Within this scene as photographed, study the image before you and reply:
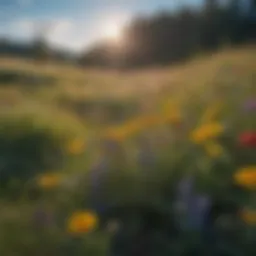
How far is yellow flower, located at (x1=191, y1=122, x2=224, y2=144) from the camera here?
1.09 metres

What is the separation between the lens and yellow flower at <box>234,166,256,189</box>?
1062mm

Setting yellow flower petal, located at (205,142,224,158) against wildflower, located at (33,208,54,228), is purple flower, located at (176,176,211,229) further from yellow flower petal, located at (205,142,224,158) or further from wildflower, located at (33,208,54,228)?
wildflower, located at (33,208,54,228)

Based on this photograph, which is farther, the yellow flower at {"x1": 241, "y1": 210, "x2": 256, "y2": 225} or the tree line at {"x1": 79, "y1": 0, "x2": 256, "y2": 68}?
the tree line at {"x1": 79, "y1": 0, "x2": 256, "y2": 68}

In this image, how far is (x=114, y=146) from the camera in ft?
3.59

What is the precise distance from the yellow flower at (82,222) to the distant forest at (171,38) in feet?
0.89

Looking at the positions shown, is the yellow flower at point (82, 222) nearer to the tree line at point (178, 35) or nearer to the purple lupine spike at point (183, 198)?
the purple lupine spike at point (183, 198)

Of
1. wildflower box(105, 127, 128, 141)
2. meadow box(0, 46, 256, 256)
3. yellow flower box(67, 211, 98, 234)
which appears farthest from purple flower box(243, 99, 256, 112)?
yellow flower box(67, 211, 98, 234)

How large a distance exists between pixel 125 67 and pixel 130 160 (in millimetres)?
175

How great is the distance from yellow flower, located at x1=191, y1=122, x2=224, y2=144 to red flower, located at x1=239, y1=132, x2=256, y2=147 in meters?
0.04

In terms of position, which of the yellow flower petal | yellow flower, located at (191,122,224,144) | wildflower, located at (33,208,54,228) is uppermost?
yellow flower, located at (191,122,224,144)

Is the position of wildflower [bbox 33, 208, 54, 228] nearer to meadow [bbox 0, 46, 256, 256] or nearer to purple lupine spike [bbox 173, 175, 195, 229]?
meadow [bbox 0, 46, 256, 256]

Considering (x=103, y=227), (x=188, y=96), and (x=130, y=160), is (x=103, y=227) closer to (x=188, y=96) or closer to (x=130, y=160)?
(x=130, y=160)

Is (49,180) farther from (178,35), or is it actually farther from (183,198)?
(178,35)

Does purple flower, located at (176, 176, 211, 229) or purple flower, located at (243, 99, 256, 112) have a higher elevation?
purple flower, located at (243, 99, 256, 112)
